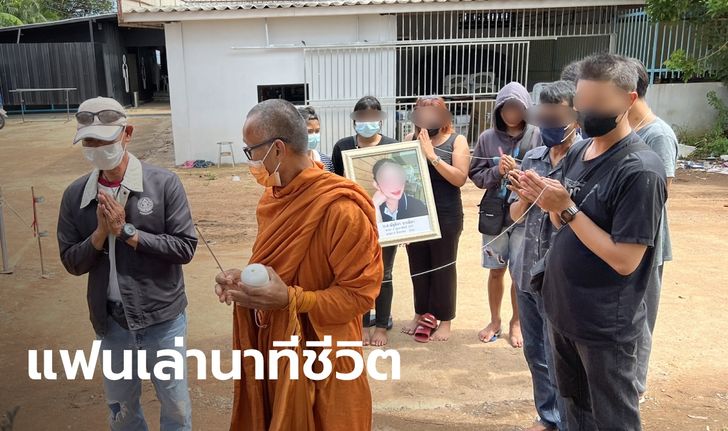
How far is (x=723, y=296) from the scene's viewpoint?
5.39 m

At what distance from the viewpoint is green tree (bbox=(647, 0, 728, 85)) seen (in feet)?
37.7

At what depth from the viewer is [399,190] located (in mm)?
4207

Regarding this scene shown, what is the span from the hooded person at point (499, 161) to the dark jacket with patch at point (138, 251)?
2.08 meters

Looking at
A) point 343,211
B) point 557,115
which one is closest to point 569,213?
point 343,211

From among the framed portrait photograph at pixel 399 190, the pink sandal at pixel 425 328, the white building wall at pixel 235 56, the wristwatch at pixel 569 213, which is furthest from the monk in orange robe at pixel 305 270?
the white building wall at pixel 235 56

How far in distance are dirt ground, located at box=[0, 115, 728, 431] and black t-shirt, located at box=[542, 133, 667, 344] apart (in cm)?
138

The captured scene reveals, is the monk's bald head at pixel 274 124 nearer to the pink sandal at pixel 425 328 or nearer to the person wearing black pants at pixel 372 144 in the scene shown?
the person wearing black pants at pixel 372 144

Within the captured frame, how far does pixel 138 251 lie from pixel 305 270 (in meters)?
0.93

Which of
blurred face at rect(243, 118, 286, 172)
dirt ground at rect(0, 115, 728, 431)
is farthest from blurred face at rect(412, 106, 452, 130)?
blurred face at rect(243, 118, 286, 172)

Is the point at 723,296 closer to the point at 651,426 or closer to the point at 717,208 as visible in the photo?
the point at 651,426

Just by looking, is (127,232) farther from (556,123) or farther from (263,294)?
(556,123)

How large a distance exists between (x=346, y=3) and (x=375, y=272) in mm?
10529

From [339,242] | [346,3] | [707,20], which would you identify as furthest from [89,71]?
[339,242]

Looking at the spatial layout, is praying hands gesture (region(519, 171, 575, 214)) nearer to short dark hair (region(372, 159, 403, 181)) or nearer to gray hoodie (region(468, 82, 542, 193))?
gray hoodie (region(468, 82, 542, 193))
